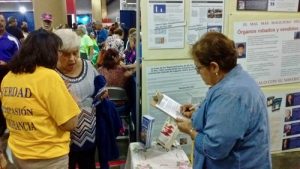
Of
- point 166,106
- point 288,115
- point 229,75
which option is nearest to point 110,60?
point 166,106

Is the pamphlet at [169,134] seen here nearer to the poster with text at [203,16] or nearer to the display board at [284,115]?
the poster with text at [203,16]

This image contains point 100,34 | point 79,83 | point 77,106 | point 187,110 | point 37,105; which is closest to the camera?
point 37,105

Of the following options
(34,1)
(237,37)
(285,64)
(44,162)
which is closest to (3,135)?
(44,162)

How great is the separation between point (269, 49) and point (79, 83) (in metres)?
1.79

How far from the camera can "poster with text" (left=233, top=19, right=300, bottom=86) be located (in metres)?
2.91

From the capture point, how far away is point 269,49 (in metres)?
3.00

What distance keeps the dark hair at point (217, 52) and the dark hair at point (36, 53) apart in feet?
2.34

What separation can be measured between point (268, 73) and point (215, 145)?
1.95 metres

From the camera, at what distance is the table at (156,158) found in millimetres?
2314

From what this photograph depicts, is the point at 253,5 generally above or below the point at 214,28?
above

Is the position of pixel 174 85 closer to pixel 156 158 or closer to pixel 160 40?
pixel 160 40

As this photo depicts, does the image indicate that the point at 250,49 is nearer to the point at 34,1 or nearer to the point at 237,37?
the point at 237,37

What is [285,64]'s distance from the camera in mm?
3090

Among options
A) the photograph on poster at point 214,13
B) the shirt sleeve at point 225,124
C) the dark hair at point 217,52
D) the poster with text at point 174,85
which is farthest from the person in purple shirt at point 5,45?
the shirt sleeve at point 225,124
